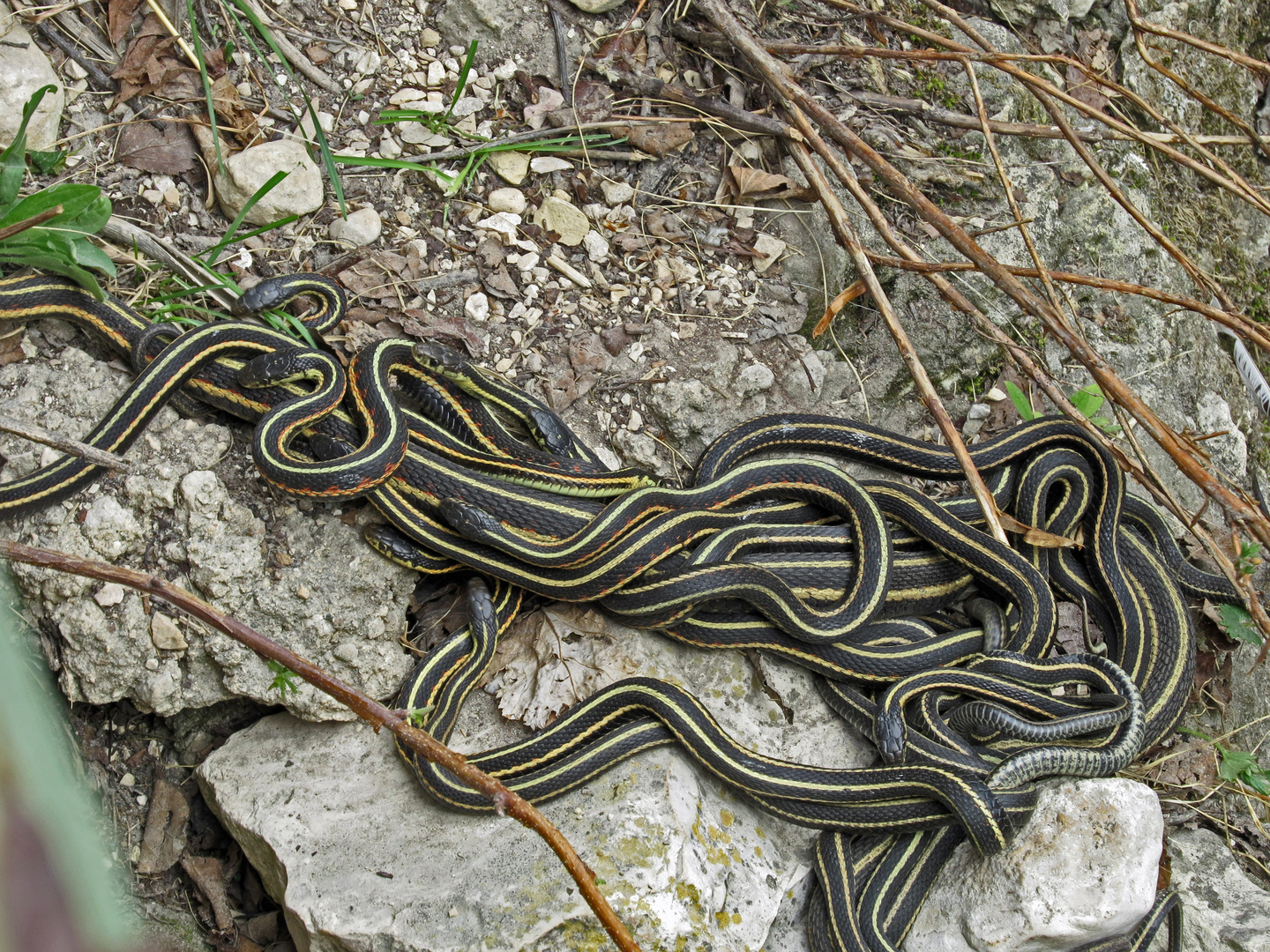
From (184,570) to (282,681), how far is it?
2.12 ft

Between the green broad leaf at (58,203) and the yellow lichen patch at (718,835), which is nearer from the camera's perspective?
the green broad leaf at (58,203)

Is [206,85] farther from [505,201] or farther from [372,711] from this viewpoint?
[372,711]

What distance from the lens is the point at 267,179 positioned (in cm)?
448

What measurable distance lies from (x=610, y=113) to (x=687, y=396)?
1875mm

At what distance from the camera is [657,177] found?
533cm

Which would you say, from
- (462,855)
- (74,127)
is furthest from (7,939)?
(74,127)

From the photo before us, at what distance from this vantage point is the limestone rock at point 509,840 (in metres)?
3.25

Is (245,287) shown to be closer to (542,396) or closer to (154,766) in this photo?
(542,396)

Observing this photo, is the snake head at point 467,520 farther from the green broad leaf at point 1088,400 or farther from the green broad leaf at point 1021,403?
the green broad leaf at point 1088,400

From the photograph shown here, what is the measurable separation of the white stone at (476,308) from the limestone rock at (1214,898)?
179 inches

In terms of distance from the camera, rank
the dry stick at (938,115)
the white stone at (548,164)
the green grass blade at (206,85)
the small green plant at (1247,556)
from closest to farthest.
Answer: the green grass blade at (206,85) → the small green plant at (1247,556) → the white stone at (548,164) → the dry stick at (938,115)

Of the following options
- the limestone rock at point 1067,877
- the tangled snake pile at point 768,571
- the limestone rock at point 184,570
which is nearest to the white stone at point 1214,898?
the tangled snake pile at point 768,571

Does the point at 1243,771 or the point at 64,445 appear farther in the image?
the point at 1243,771

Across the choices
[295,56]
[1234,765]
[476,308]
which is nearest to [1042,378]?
[1234,765]
